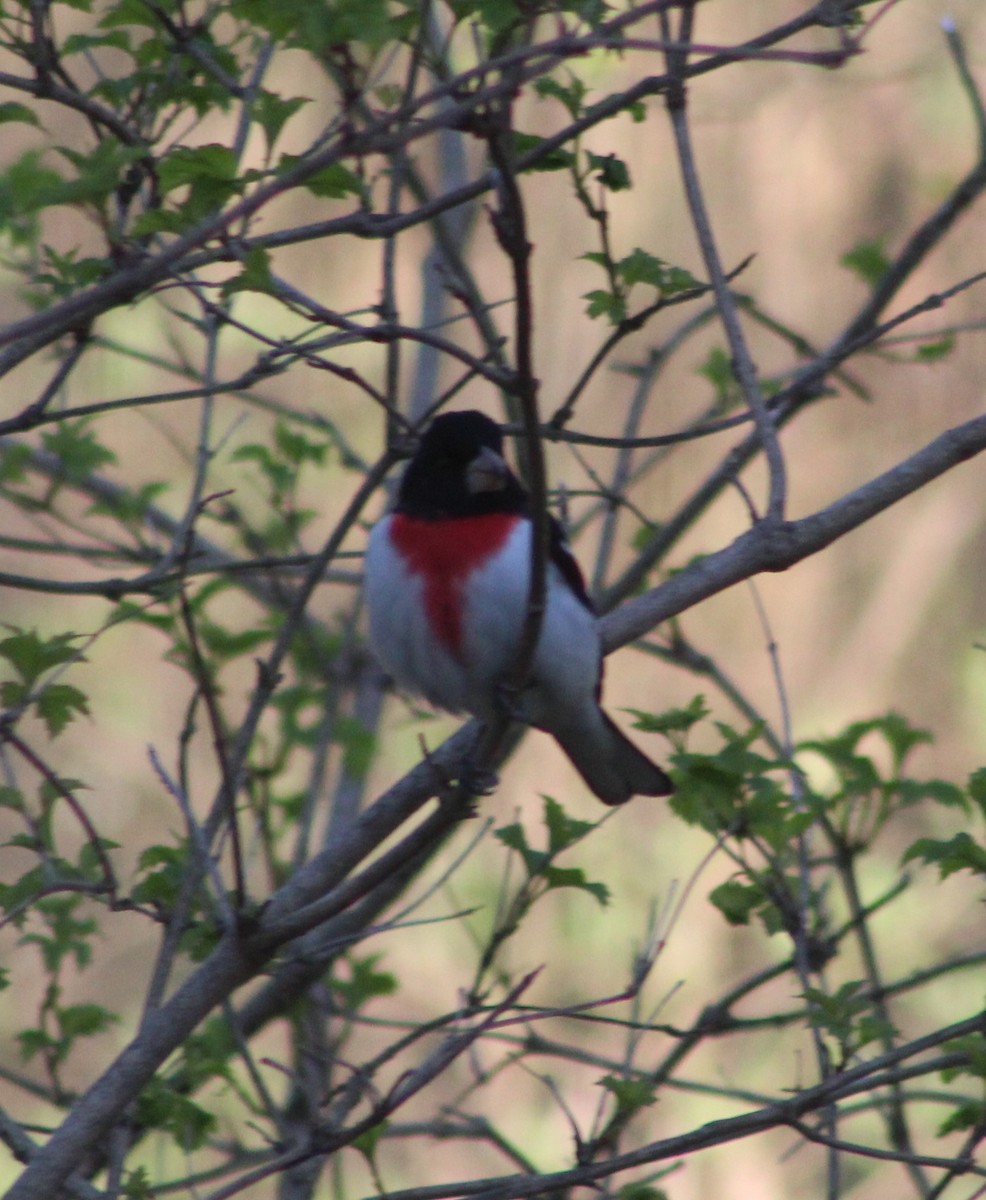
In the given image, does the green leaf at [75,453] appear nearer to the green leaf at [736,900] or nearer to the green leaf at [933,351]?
the green leaf at [736,900]

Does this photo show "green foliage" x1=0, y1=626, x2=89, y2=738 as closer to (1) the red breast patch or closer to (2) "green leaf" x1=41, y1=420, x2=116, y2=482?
(1) the red breast patch

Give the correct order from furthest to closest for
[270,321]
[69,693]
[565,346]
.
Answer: [565,346], [270,321], [69,693]

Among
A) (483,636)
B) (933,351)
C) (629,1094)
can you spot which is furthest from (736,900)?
(933,351)

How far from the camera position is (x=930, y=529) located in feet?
23.0

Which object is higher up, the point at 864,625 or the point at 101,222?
the point at 864,625

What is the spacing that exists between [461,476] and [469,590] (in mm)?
281

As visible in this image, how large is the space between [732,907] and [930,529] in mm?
4354

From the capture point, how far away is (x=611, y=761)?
3.54m

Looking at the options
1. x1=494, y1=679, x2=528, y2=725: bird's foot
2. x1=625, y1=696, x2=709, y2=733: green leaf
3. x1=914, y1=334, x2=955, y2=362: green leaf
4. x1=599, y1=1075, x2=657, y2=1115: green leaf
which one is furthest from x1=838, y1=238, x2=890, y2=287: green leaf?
x1=599, y1=1075, x2=657, y2=1115: green leaf

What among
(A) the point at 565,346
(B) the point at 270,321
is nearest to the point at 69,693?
(B) the point at 270,321

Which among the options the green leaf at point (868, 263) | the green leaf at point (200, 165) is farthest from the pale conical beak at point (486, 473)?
the green leaf at point (868, 263)

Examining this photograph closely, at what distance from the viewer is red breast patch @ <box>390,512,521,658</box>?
10.1 feet

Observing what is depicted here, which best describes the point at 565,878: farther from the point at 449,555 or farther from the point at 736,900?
the point at 449,555

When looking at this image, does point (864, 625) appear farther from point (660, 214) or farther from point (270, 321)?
point (270, 321)
